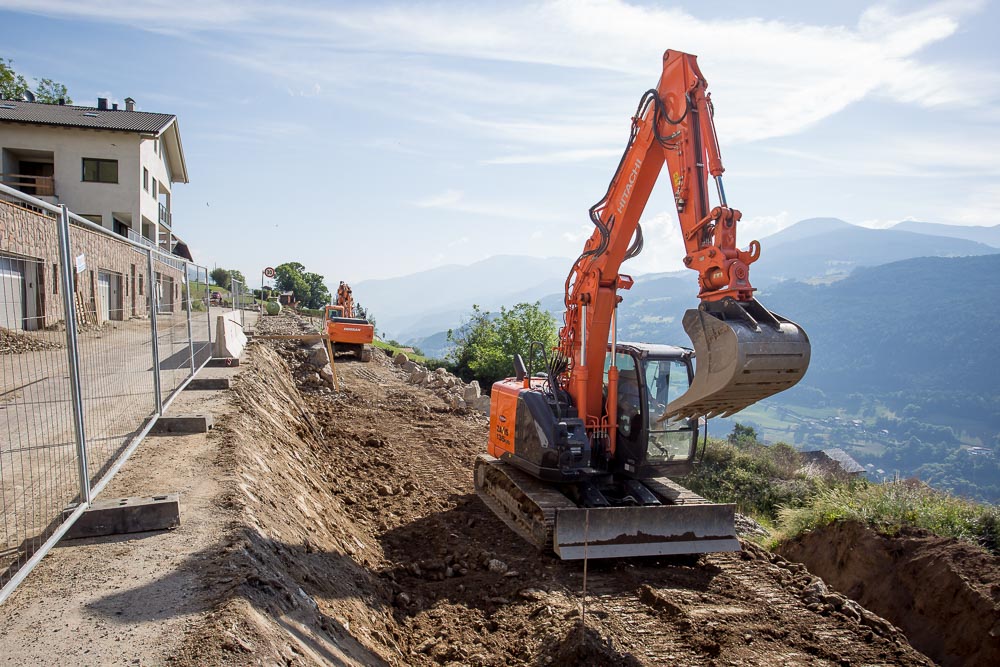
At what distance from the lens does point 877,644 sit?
235 inches

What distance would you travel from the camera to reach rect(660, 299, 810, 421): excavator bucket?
484cm

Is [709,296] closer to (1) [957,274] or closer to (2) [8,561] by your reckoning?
(2) [8,561]

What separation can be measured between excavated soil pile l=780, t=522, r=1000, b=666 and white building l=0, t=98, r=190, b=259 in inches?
1090

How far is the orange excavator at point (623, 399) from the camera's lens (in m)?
6.49

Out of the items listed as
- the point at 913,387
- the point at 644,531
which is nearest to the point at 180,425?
the point at 644,531

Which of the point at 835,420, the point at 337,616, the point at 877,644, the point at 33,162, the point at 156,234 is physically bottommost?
the point at 835,420

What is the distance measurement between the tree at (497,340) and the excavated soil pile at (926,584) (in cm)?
2377

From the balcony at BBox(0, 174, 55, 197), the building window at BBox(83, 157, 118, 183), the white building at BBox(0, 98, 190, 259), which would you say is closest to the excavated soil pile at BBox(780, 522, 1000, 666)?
the white building at BBox(0, 98, 190, 259)

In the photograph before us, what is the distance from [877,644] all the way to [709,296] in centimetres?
365

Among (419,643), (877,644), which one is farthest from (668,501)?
(419,643)

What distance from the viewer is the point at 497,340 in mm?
37062

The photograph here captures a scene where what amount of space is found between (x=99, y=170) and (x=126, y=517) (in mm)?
28818

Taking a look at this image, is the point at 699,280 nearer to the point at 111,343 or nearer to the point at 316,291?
the point at 111,343

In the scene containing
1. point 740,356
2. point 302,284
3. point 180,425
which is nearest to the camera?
point 740,356
